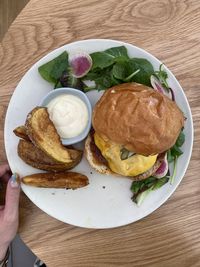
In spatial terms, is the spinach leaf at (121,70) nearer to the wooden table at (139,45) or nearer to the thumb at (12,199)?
the wooden table at (139,45)

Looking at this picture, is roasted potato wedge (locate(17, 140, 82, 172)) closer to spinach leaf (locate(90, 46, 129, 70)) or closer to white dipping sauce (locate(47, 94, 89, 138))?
white dipping sauce (locate(47, 94, 89, 138))

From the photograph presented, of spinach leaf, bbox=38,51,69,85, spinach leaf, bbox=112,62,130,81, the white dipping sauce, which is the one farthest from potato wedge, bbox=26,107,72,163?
spinach leaf, bbox=112,62,130,81

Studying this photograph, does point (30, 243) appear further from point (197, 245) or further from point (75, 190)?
point (197, 245)

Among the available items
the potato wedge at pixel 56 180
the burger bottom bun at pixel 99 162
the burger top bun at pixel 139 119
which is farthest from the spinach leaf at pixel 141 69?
the potato wedge at pixel 56 180

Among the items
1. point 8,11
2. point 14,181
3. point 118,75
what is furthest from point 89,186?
point 8,11

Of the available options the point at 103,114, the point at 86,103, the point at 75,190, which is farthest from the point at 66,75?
the point at 75,190

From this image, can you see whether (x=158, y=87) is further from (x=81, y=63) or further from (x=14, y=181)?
(x=14, y=181)

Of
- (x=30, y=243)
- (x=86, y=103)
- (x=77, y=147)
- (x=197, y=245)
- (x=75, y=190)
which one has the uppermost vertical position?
(x=86, y=103)

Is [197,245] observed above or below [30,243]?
below
